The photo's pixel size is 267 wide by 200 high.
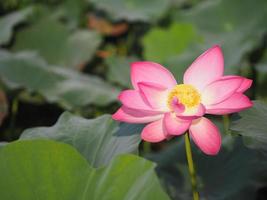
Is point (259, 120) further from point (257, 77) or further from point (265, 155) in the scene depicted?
point (257, 77)

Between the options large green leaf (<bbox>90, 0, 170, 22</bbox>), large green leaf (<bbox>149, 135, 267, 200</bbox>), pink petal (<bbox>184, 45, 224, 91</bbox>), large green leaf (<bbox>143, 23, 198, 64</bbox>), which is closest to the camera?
pink petal (<bbox>184, 45, 224, 91</bbox>)

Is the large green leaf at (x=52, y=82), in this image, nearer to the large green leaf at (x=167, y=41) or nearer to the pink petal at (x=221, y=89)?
the large green leaf at (x=167, y=41)

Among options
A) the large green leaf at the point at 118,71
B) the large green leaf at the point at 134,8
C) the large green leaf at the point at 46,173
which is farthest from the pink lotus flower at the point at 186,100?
the large green leaf at the point at 134,8

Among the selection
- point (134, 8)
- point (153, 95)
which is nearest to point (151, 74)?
point (153, 95)

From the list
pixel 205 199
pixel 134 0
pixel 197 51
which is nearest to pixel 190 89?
pixel 205 199

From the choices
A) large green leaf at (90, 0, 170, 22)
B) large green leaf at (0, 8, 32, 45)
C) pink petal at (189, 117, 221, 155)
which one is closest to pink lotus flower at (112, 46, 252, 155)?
pink petal at (189, 117, 221, 155)

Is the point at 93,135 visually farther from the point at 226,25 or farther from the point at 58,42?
the point at 58,42

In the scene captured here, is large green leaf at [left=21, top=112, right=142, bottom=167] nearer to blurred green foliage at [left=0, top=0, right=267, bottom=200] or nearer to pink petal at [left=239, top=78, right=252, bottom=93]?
blurred green foliage at [left=0, top=0, right=267, bottom=200]
